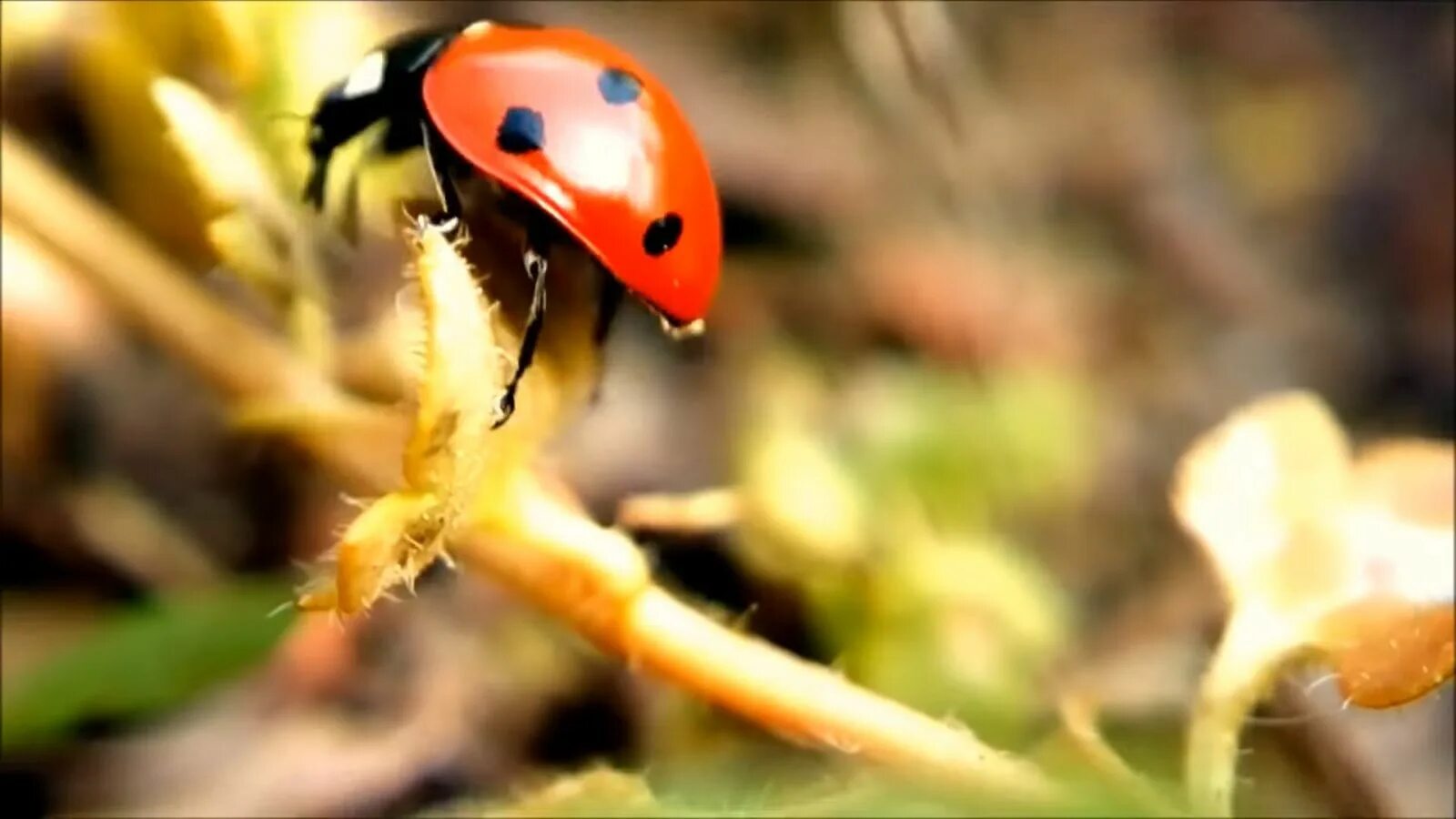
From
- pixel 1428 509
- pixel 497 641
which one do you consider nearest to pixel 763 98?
pixel 497 641

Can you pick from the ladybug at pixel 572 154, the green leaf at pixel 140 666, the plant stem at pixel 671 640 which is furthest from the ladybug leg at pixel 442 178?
the green leaf at pixel 140 666

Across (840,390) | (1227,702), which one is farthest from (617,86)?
(840,390)

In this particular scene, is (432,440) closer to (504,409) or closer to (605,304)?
(504,409)

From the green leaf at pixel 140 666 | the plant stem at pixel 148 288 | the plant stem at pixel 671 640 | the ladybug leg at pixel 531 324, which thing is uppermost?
the ladybug leg at pixel 531 324

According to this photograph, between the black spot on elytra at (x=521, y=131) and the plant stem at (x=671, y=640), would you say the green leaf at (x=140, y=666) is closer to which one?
the plant stem at (x=671, y=640)

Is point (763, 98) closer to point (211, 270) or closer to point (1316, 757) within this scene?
point (211, 270)

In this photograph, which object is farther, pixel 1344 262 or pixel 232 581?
pixel 1344 262
